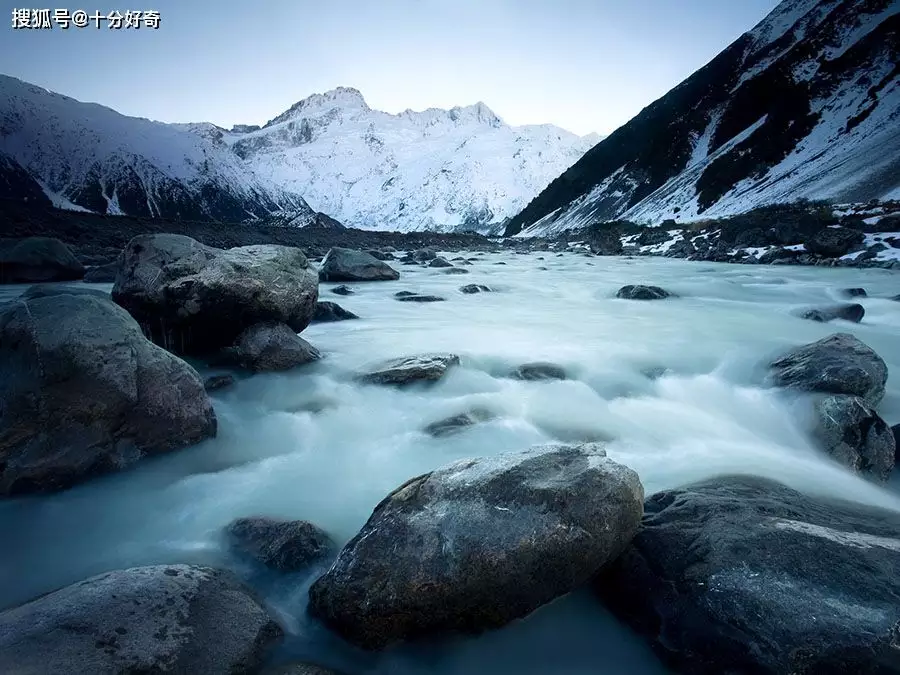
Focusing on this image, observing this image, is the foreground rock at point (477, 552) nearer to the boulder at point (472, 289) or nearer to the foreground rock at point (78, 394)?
the foreground rock at point (78, 394)

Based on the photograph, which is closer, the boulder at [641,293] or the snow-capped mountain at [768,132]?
the boulder at [641,293]

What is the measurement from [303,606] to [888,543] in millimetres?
2754

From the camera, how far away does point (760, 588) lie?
1.93 meters

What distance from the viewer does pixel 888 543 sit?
219 cm

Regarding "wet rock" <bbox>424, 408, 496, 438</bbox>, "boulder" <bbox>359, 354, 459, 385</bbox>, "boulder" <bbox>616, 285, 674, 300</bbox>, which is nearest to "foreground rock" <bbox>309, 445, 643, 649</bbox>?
"wet rock" <bbox>424, 408, 496, 438</bbox>

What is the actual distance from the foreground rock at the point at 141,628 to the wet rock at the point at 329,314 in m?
6.54

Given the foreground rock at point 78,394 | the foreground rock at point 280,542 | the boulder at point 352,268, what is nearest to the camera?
the foreground rock at point 280,542

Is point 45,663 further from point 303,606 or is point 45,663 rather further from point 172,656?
point 303,606

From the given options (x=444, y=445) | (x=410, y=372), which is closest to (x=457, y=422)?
(x=444, y=445)

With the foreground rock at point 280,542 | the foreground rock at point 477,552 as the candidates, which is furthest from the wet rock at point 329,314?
the foreground rock at point 477,552

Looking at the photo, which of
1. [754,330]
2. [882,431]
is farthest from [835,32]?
[882,431]

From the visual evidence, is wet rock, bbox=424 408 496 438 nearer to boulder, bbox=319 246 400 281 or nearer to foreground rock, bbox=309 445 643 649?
foreground rock, bbox=309 445 643 649

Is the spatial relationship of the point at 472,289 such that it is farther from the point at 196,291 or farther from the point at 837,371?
the point at 837,371

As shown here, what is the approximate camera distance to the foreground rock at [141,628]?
1.66 metres
